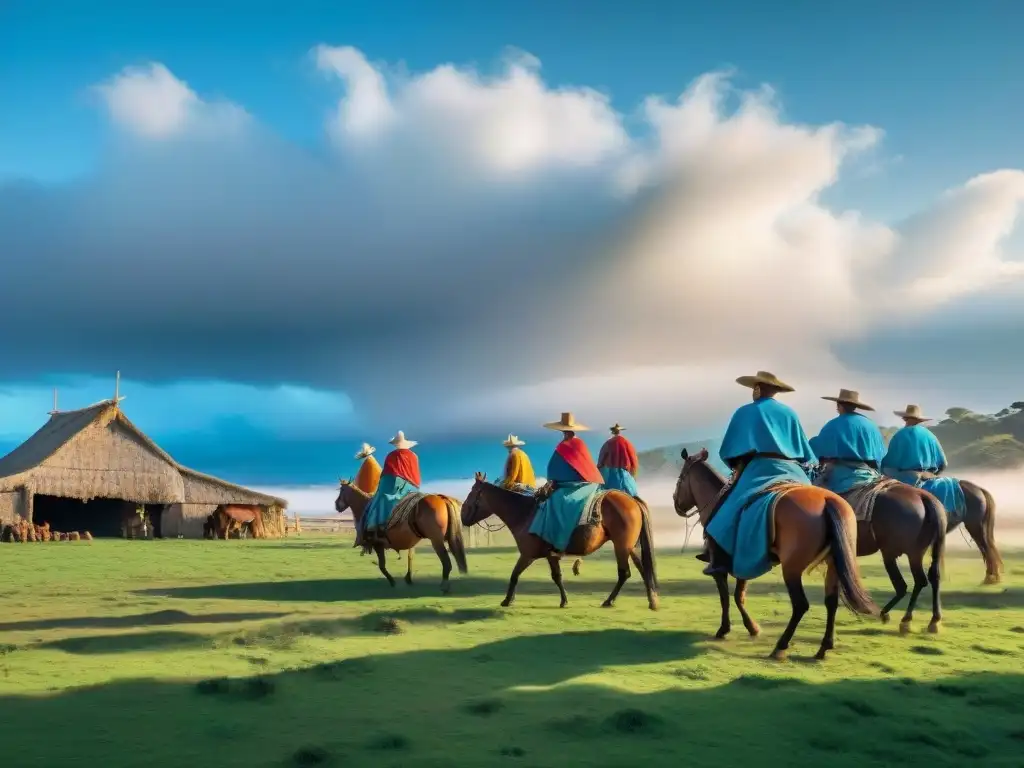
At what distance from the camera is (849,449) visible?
33.1 feet

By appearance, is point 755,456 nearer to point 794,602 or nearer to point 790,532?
point 790,532

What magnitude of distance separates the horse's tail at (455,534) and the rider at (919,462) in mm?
6772

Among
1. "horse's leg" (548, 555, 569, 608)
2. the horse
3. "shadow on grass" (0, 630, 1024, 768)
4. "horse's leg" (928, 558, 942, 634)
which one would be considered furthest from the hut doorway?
"horse's leg" (928, 558, 942, 634)

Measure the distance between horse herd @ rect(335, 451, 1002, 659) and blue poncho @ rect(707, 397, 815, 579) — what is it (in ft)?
0.82

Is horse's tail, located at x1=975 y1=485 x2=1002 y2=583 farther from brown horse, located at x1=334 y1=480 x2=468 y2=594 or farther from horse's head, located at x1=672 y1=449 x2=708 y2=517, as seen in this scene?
brown horse, located at x1=334 y1=480 x2=468 y2=594

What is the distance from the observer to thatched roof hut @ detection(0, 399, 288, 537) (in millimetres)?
31703

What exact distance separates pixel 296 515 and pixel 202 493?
36.1ft

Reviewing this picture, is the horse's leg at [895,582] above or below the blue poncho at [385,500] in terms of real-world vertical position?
below

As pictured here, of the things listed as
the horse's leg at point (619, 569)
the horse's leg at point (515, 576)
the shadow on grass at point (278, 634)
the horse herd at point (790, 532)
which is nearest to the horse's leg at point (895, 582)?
the horse herd at point (790, 532)

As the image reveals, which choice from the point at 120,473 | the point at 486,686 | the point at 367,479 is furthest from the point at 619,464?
the point at 120,473

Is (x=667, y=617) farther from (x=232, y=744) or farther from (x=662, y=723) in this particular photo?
(x=232, y=744)

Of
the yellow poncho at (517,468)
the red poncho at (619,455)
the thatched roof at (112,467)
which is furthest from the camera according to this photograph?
the thatched roof at (112,467)

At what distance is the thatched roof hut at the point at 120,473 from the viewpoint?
104ft

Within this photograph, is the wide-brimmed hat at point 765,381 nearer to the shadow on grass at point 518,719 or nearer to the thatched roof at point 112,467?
the shadow on grass at point 518,719
